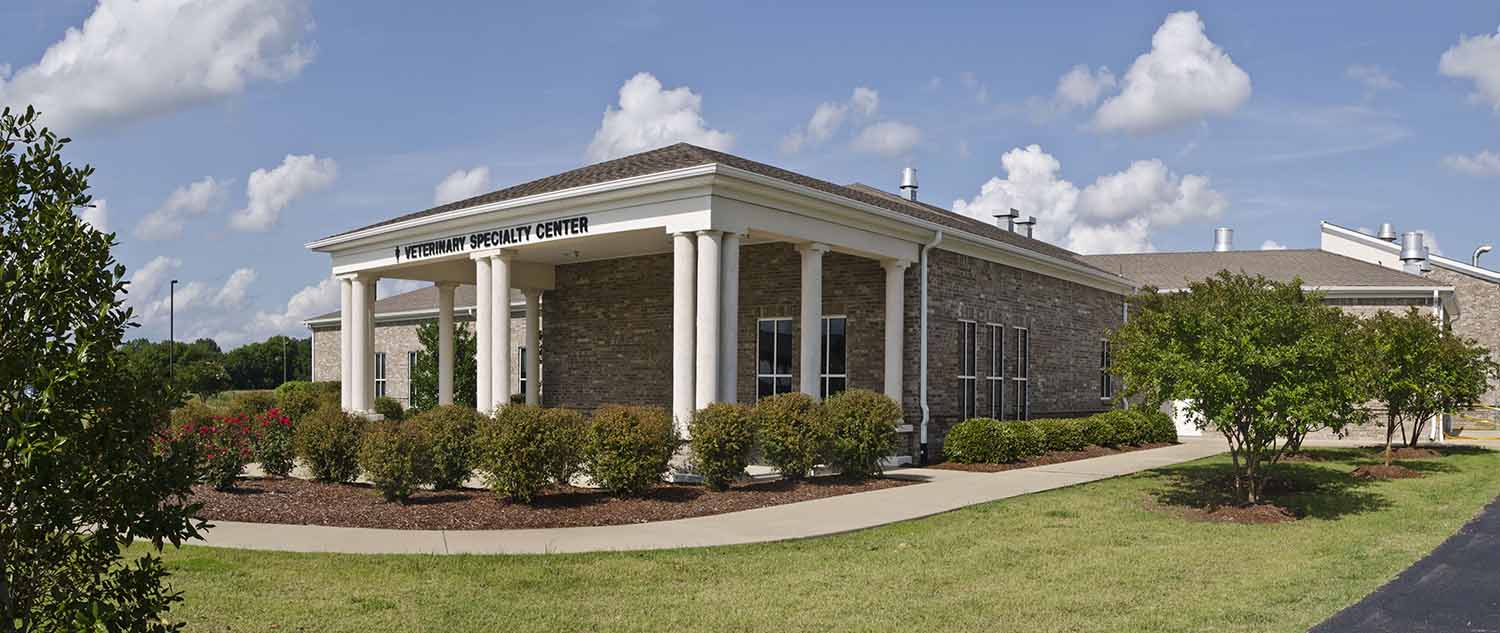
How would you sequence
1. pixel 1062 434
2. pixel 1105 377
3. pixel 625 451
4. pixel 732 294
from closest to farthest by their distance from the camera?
pixel 625 451 → pixel 732 294 → pixel 1062 434 → pixel 1105 377

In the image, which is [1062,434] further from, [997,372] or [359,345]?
[359,345]

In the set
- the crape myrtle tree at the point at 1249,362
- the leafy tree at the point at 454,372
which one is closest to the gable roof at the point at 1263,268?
the crape myrtle tree at the point at 1249,362

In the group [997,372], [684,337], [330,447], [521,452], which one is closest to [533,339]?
[330,447]

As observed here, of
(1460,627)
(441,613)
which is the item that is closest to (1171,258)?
(1460,627)

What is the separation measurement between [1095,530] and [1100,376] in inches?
646

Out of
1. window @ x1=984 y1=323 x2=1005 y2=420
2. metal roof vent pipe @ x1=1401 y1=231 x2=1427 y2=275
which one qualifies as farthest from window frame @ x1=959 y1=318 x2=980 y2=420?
metal roof vent pipe @ x1=1401 y1=231 x2=1427 y2=275

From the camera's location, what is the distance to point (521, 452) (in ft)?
40.3

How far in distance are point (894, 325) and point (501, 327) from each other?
6615 mm

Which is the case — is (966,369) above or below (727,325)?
below

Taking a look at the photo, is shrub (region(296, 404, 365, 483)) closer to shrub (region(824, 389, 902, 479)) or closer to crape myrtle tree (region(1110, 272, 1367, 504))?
shrub (region(824, 389, 902, 479))

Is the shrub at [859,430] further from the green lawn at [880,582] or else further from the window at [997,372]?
the window at [997,372]

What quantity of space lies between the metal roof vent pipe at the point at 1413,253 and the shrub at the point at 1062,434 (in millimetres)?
20415

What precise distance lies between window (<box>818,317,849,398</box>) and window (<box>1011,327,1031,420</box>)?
16.7 ft

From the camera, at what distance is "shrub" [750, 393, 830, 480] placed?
48.4 ft
